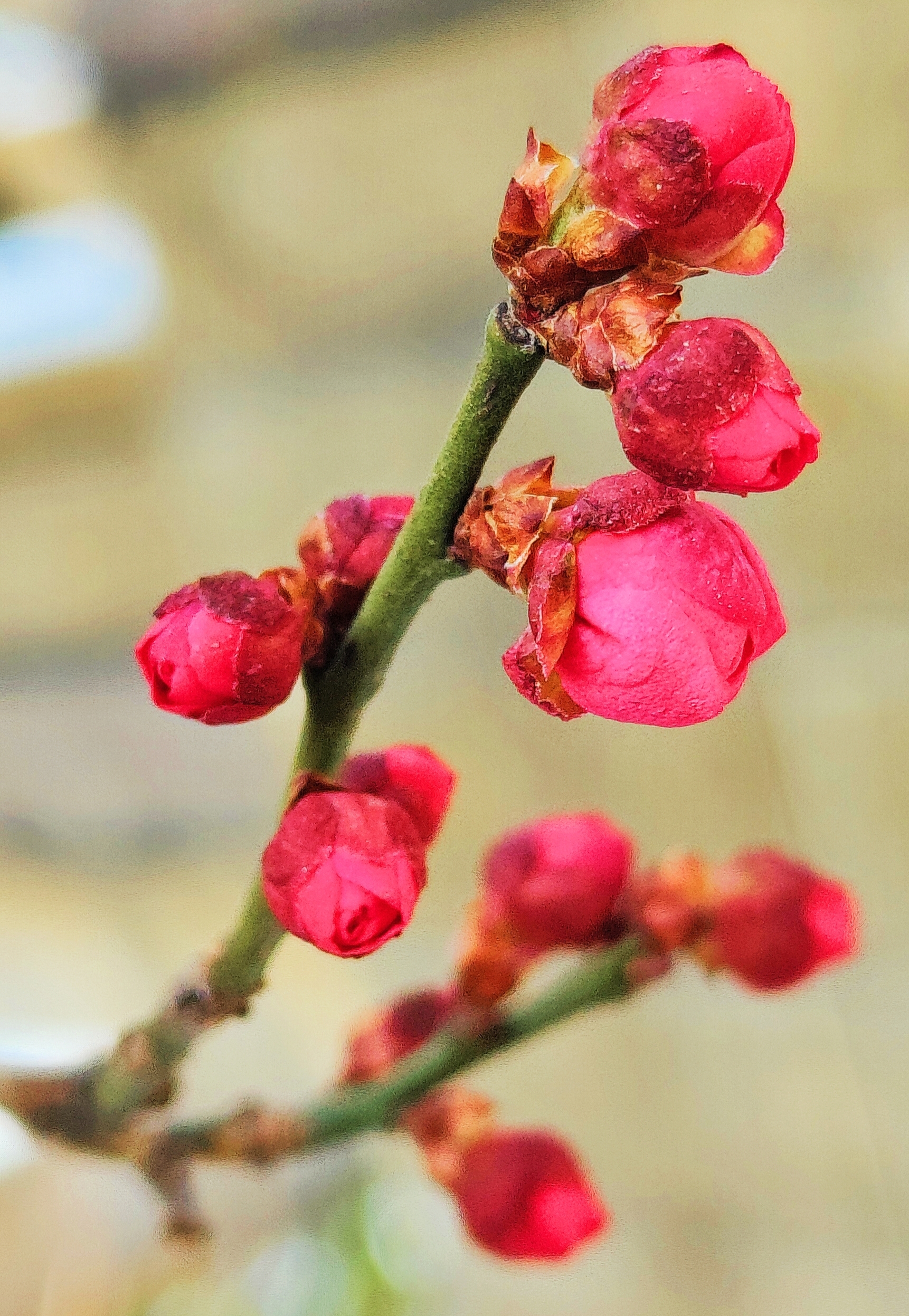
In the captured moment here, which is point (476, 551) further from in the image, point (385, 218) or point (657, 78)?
point (385, 218)

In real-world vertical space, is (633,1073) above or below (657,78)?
below

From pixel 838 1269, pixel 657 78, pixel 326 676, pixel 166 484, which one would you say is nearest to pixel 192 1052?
pixel 326 676

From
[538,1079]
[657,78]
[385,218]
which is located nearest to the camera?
[657,78]

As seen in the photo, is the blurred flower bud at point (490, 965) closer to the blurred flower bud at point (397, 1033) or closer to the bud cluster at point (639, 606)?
the blurred flower bud at point (397, 1033)

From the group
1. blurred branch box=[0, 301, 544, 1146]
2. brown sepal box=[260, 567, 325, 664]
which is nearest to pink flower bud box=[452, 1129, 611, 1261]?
blurred branch box=[0, 301, 544, 1146]

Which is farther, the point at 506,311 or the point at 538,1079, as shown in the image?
the point at 538,1079

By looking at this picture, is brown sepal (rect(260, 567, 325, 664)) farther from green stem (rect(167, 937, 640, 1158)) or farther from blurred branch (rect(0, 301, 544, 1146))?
green stem (rect(167, 937, 640, 1158))
